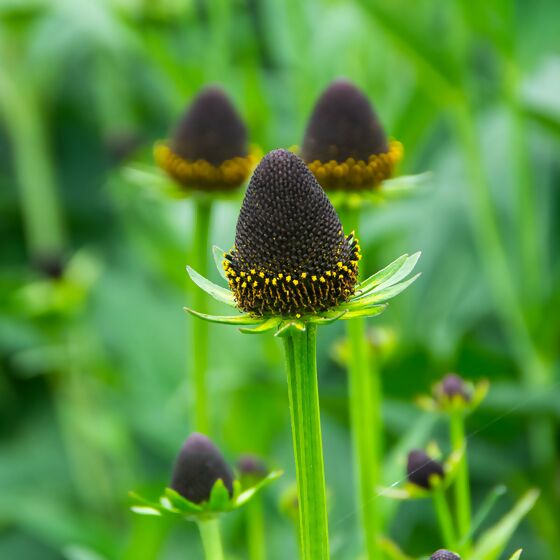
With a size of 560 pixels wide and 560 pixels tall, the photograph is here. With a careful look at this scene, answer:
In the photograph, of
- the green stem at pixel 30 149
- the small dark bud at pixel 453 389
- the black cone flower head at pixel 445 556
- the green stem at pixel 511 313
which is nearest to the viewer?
the black cone flower head at pixel 445 556

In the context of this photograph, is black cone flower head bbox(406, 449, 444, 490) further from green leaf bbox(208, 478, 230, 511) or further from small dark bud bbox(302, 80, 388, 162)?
A: small dark bud bbox(302, 80, 388, 162)

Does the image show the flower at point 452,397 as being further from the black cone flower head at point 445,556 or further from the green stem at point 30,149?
the green stem at point 30,149

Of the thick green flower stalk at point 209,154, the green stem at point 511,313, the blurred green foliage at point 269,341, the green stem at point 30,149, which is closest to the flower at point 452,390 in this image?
the blurred green foliage at point 269,341

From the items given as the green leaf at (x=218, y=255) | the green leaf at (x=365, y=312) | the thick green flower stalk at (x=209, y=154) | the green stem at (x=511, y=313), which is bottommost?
the green stem at (x=511, y=313)

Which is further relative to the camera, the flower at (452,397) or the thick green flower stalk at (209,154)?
the thick green flower stalk at (209,154)

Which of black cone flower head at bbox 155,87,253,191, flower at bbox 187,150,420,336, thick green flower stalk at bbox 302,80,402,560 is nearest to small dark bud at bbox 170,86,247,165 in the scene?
black cone flower head at bbox 155,87,253,191

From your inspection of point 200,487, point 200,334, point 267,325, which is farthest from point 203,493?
point 200,334

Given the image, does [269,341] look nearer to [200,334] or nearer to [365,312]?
[200,334]

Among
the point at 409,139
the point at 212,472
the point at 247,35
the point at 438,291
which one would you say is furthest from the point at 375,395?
the point at 247,35
